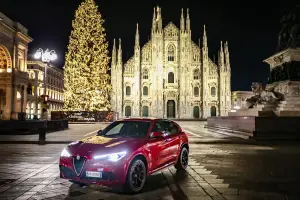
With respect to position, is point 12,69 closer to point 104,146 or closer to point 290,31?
point 290,31

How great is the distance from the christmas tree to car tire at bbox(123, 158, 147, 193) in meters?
29.6

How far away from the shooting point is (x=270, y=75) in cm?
1719

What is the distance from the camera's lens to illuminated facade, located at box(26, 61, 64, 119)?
5544 centimetres

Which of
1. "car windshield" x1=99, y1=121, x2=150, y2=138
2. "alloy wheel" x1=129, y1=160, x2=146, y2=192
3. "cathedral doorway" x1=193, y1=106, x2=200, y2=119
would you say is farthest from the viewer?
"cathedral doorway" x1=193, y1=106, x2=200, y2=119

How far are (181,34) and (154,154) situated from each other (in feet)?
177

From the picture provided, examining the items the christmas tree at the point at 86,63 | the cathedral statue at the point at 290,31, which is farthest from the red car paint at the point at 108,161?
the christmas tree at the point at 86,63

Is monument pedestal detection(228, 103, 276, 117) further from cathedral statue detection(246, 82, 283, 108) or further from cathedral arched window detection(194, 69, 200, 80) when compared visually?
cathedral arched window detection(194, 69, 200, 80)

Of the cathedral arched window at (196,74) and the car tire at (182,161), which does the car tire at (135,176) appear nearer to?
the car tire at (182,161)

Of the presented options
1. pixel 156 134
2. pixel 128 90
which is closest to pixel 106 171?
pixel 156 134

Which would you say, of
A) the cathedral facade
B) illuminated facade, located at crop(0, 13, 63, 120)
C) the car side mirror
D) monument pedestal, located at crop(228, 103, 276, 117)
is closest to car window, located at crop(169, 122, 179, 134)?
the car side mirror

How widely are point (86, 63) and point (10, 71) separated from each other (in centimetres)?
982

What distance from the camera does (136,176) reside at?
17.2 ft

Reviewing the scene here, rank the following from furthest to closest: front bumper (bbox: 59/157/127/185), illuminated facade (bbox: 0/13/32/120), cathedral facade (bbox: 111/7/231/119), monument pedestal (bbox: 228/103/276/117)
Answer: cathedral facade (bbox: 111/7/231/119) → illuminated facade (bbox: 0/13/32/120) → monument pedestal (bbox: 228/103/276/117) → front bumper (bbox: 59/157/127/185)

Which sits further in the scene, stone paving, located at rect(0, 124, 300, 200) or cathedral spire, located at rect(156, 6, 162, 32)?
cathedral spire, located at rect(156, 6, 162, 32)
